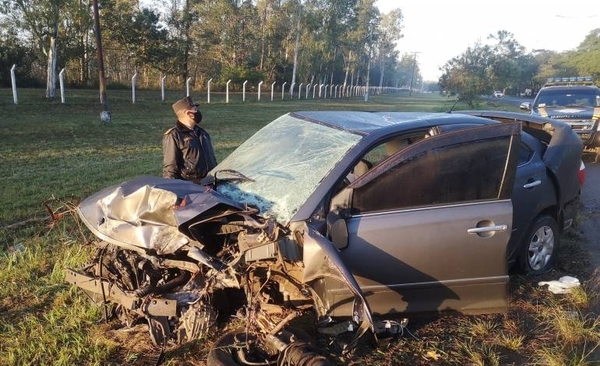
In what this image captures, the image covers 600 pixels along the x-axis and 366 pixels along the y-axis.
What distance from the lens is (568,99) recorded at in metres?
12.4

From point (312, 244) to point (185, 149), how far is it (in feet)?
7.66

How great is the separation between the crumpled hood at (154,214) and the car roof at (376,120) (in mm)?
1124

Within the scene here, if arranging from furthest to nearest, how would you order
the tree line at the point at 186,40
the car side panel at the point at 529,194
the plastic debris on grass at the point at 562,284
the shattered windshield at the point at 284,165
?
1. the tree line at the point at 186,40
2. the plastic debris on grass at the point at 562,284
3. the car side panel at the point at 529,194
4. the shattered windshield at the point at 284,165

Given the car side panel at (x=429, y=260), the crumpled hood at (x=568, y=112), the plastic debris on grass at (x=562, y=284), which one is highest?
the crumpled hood at (x=568, y=112)

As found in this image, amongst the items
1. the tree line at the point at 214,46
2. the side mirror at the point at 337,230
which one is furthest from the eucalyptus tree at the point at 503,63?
the side mirror at the point at 337,230

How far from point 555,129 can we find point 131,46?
29874 millimetres

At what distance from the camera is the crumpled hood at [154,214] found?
3.02m

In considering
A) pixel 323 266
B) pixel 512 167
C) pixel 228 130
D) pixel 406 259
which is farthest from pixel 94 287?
pixel 228 130

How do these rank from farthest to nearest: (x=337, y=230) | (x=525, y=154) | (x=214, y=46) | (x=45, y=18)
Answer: (x=214, y=46)
(x=45, y=18)
(x=525, y=154)
(x=337, y=230)

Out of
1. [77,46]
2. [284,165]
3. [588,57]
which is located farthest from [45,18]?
[588,57]

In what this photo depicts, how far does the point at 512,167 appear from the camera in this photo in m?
3.42

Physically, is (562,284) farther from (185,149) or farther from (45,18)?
(45,18)

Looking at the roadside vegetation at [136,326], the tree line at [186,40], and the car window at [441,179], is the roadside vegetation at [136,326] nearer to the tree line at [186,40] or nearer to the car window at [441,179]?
the car window at [441,179]

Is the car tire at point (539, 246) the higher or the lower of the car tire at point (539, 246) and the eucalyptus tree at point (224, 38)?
the lower
